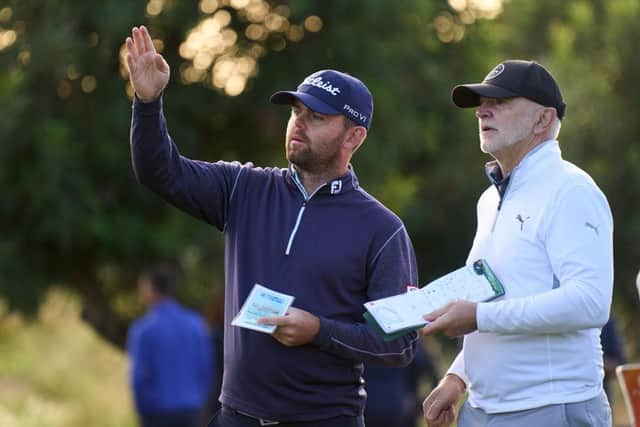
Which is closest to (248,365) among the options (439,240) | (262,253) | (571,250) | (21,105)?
(262,253)

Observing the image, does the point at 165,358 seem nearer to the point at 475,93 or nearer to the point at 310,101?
the point at 310,101

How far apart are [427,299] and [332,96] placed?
0.95m

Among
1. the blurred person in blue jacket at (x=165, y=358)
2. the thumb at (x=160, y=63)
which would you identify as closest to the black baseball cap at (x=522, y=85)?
the thumb at (x=160, y=63)

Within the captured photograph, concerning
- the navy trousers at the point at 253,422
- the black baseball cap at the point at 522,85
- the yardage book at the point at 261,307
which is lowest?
the navy trousers at the point at 253,422

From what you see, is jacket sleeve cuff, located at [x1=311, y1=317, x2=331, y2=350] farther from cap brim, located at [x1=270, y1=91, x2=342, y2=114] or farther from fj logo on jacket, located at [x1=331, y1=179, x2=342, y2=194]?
cap brim, located at [x1=270, y1=91, x2=342, y2=114]

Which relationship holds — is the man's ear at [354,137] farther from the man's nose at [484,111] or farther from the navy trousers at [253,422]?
the navy trousers at [253,422]

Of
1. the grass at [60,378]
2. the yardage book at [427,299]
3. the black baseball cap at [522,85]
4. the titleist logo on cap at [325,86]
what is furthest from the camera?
the grass at [60,378]

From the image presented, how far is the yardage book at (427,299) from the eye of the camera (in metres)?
4.55

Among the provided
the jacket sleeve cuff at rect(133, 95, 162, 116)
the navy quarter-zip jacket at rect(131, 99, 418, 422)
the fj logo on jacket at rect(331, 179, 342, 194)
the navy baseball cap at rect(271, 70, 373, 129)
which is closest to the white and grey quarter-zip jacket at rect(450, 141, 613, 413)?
the navy quarter-zip jacket at rect(131, 99, 418, 422)

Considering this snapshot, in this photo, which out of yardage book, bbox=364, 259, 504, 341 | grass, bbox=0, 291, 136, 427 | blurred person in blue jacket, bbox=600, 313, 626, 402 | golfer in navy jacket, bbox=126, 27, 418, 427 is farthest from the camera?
grass, bbox=0, 291, 136, 427

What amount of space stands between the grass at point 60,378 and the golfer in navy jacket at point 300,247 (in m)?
11.4

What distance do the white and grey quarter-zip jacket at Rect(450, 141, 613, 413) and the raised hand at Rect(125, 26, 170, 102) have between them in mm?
1279

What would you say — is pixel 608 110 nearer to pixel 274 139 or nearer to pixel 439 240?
pixel 439 240

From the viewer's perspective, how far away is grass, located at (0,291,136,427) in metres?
17.6
